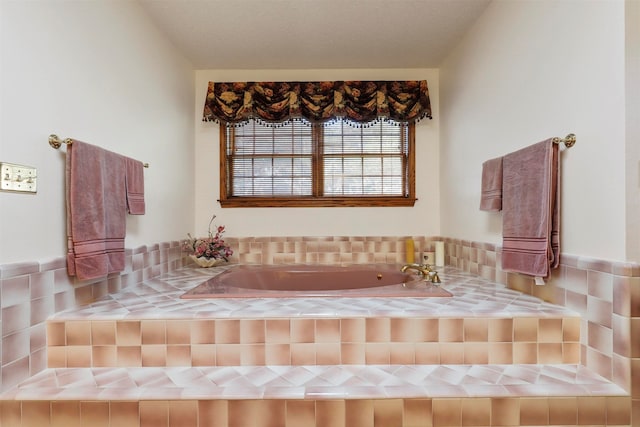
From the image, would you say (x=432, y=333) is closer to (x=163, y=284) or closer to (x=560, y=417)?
(x=560, y=417)

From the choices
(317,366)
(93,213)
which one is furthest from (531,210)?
(93,213)

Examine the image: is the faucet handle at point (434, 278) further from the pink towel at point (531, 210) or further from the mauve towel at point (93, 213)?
the mauve towel at point (93, 213)

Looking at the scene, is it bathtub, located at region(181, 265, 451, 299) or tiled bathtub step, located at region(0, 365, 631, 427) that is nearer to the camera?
tiled bathtub step, located at region(0, 365, 631, 427)

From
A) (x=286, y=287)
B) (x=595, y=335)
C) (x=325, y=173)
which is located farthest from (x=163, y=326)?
(x=325, y=173)

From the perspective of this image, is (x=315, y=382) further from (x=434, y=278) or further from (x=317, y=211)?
(x=317, y=211)

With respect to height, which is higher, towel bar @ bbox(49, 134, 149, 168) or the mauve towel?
towel bar @ bbox(49, 134, 149, 168)

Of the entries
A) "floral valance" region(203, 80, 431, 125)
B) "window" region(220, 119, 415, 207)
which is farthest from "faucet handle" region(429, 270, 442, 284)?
"floral valance" region(203, 80, 431, 125)

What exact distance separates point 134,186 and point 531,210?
216cm

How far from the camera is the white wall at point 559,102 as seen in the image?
1246 millimetres

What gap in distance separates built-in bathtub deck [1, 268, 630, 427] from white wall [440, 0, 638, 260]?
499 mm

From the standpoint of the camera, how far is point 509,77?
Answer: 1939 millimetres

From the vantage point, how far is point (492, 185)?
1.97 metres

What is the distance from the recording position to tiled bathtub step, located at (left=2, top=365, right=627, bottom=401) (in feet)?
3.89

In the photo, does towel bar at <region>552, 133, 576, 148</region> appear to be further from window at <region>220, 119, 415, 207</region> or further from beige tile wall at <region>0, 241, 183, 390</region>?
beige tile wall at <region>0, 241, 183, 390</region>
